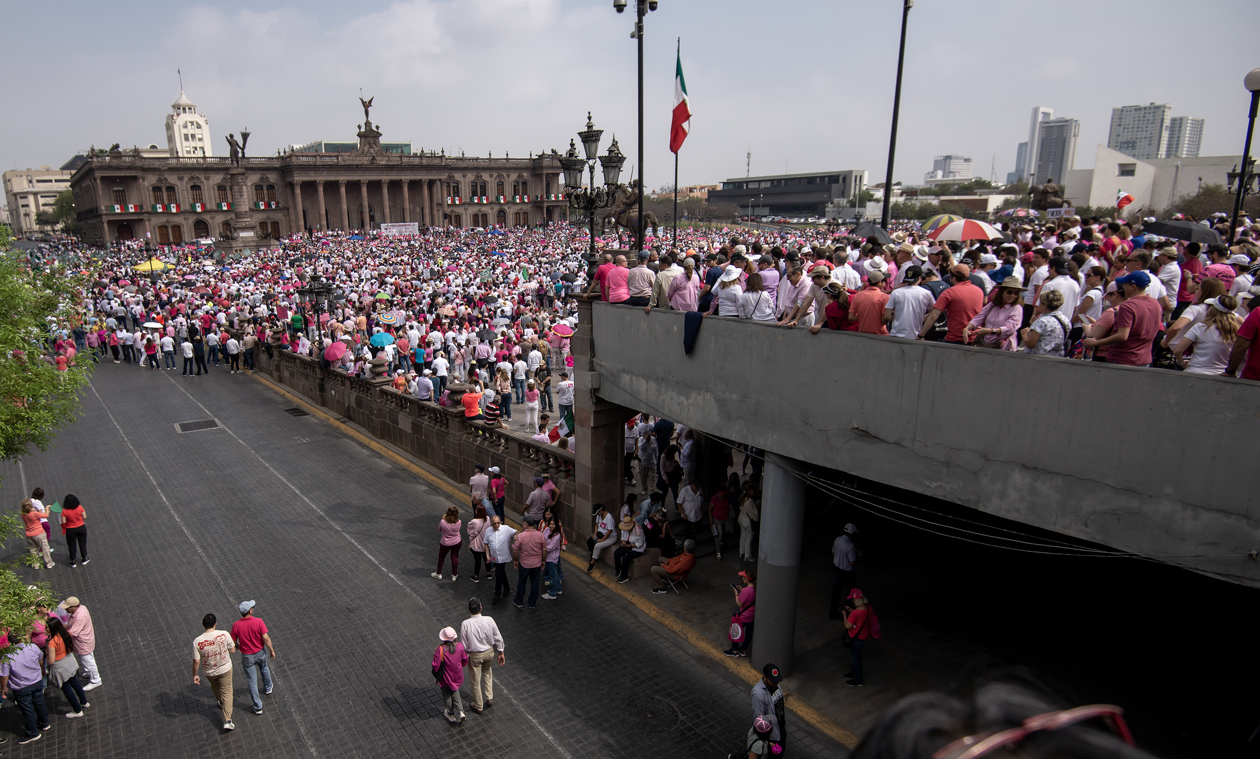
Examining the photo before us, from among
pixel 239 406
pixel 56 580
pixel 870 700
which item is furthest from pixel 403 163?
pixel 870 700

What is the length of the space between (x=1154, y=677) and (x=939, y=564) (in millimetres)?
3640

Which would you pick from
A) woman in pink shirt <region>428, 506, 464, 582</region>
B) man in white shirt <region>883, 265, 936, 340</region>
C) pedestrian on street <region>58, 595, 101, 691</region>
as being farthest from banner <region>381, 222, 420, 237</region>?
man in white shirt <region>883, 265, 936, 340</region>

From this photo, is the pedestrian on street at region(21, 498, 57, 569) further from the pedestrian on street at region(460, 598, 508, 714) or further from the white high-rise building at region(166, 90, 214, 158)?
the white high-rise building at region(166, 90, 214, 158)

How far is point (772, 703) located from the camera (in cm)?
750

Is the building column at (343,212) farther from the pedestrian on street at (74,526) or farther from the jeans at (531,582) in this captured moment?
the jeans at (531,582)

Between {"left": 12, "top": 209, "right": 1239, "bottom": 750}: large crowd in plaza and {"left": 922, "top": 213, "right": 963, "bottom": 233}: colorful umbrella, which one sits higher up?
{"left": 922, "top": 213, "right": 963, "bottom": 233}: colorful umbrella

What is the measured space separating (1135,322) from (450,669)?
7.85m

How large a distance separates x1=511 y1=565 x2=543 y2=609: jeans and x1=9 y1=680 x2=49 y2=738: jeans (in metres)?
5.89

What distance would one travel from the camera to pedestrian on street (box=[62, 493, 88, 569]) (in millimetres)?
11914

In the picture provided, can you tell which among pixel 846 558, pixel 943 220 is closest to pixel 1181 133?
pixel 943 220

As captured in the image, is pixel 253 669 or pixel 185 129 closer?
pixel 253 669

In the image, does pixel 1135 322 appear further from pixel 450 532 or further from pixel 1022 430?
pixel 450 532

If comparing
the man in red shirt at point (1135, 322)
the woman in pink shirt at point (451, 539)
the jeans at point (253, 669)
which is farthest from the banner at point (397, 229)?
the man in red shirt at point (1135, 322)

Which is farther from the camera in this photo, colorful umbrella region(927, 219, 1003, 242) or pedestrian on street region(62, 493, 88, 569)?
colorful umbrella region(927, 219, 1003, 242)
